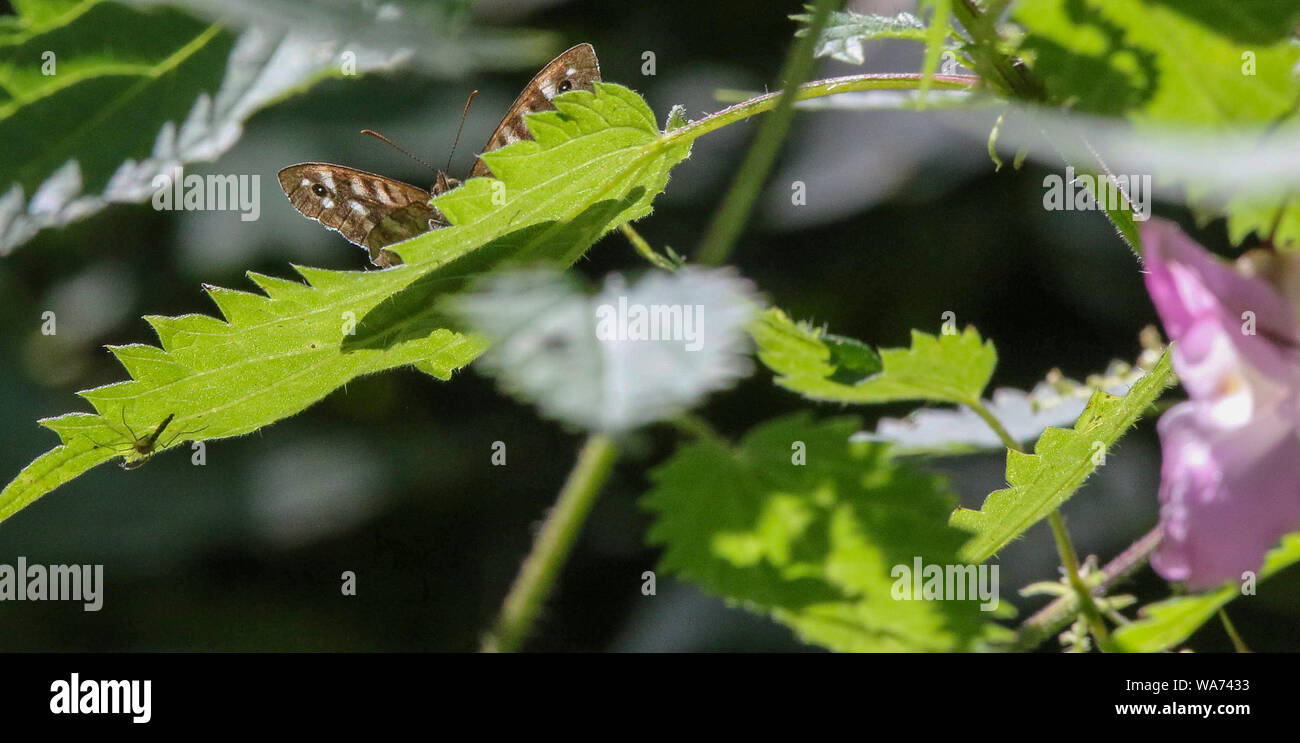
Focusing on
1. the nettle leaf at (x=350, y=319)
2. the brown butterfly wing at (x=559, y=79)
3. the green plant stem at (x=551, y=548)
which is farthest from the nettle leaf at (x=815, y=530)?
the brown butterfly wing at (x=559, y=79)

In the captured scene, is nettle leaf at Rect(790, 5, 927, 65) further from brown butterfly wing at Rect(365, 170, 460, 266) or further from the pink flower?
brown butterfly wing at Rect(365, 170, 460, 266)

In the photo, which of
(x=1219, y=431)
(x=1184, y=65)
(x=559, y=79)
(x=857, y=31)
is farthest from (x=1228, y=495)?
(x=559, y=79)

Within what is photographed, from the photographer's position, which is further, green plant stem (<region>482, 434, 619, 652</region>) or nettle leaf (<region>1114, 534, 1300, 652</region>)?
nettle leaf (<region>1114, 534, 1300, 652</region>)

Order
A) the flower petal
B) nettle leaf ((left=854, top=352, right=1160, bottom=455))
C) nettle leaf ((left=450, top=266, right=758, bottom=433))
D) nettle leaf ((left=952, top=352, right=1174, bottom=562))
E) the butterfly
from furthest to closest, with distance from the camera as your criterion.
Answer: the butterfly < nettle leaf ((left=854, top=352, right=1160, bottom=455)) < nettle leaf ((left=952, top=352, right=1174, bottom=562)) < the flower petal < nettle leaf ((left=450, top=266, right=758, bottom=433))

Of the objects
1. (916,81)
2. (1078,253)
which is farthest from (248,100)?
(1078,253)

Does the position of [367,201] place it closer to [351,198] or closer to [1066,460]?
[351,198]

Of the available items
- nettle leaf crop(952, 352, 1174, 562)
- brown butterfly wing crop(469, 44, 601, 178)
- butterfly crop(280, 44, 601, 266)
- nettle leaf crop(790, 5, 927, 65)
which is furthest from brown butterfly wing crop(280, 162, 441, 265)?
nettle leaf crop(952, 352, 1174, 562)
